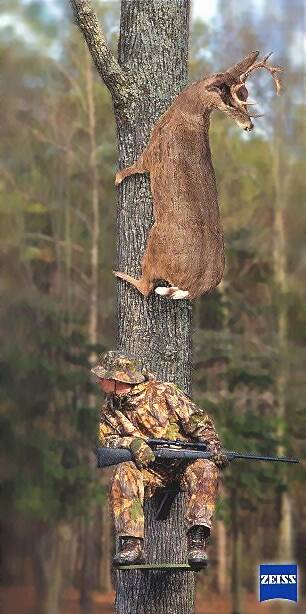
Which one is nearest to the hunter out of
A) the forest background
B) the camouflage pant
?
the camouflage pant

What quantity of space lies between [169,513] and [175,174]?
4.49 feet

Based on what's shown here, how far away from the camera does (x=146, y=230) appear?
5.04 m

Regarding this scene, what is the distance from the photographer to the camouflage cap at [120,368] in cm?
462

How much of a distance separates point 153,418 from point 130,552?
1.71 ft

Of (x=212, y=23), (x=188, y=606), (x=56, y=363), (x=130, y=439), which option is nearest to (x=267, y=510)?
(x=56, y=363)

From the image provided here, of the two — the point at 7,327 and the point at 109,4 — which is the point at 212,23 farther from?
the point at 7,327

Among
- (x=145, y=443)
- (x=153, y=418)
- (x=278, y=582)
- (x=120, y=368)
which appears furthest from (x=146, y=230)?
(x=278, y=582)

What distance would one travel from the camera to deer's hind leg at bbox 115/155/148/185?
500 cm

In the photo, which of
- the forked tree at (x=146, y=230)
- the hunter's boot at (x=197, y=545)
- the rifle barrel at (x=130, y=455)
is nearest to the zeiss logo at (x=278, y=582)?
the forked tree at (x=146, y=230)

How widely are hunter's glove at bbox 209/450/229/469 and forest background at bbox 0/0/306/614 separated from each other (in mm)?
4269

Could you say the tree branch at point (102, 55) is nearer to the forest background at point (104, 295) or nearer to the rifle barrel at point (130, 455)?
the rifle barrel at point (130, 455)

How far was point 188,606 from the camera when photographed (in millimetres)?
5000

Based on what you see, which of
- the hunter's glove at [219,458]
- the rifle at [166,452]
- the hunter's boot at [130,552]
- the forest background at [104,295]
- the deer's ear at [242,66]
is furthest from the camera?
the forest background at [104,295]

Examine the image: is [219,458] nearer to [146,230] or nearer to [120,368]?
[120,368]
